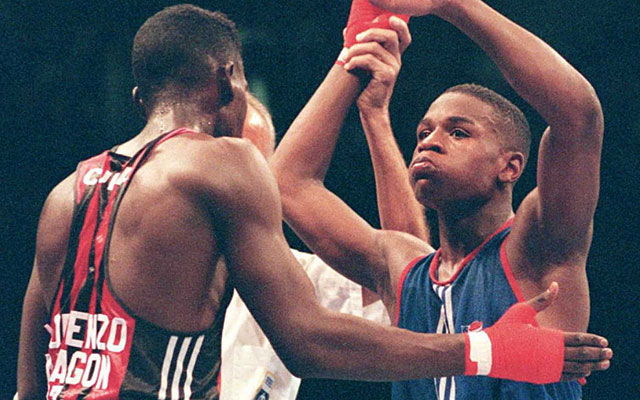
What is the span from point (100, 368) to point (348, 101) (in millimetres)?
1211

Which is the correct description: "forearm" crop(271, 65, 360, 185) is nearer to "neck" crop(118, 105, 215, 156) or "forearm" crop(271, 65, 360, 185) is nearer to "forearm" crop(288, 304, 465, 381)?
"neck" crop(118, 105, 215, 156)

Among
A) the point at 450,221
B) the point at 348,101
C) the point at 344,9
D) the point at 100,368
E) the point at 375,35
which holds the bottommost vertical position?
the point at 100,368

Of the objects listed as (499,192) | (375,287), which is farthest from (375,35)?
(375,287)

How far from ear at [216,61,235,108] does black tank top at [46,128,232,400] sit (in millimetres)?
133

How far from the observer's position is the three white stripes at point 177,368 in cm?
149

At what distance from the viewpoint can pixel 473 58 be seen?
4574 millimetres

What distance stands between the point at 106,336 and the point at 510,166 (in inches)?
47.3

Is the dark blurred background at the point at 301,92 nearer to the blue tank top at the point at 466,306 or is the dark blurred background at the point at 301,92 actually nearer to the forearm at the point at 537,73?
the blue tank top at the point at 466,306

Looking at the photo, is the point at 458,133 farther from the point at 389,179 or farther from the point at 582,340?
the point at 582,340

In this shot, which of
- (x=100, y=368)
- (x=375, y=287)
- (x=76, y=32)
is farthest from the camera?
(x=76, y=32)

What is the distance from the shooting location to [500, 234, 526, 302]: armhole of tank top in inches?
78.0

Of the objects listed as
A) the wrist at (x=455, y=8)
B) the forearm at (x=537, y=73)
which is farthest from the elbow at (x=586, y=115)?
the wrist at (x=455, y=8)

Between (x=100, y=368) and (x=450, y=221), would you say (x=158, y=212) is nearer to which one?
(x=100, y=368)

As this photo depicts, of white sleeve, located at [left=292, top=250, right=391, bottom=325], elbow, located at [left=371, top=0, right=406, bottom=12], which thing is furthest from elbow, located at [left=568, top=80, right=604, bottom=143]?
white sleeve, located at [left=292, top=250, right=391, bottom=325]
